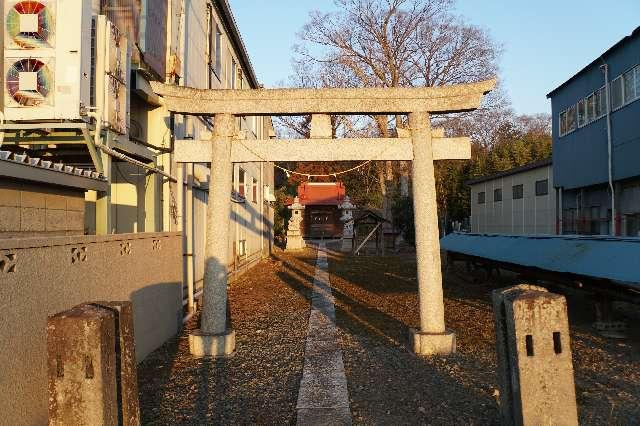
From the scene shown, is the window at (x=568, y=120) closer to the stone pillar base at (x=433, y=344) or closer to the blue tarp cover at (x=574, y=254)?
the blue tarp cover at (x=574, y=254)

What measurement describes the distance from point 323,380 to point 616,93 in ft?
48.2

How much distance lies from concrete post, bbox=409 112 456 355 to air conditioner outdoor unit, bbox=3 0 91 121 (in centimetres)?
402

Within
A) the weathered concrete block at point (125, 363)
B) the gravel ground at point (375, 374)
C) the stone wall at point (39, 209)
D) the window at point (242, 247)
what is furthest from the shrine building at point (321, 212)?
the weathered concrete block at point (125, 363)

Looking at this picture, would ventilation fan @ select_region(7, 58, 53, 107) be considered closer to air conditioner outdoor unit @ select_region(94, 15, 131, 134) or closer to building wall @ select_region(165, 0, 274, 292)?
air conditioner outdoor unit @ select_region(94, 15, 131, 134)

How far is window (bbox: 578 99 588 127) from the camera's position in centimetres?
1791

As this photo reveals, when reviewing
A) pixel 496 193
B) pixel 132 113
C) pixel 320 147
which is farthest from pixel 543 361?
pixel 496 193

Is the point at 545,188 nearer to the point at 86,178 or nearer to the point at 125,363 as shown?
the point at 86,178

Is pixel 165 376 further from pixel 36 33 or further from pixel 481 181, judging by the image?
pixel 481 181

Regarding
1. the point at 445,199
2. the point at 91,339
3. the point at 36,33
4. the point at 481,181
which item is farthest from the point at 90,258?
the point at 445,199

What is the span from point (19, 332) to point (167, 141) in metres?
5.51

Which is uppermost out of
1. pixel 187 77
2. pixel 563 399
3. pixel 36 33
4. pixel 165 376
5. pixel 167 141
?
pixel 187 77

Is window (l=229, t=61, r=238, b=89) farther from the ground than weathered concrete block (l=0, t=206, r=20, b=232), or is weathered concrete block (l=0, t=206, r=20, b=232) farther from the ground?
window (l=229, t=61, r=238, b=89)

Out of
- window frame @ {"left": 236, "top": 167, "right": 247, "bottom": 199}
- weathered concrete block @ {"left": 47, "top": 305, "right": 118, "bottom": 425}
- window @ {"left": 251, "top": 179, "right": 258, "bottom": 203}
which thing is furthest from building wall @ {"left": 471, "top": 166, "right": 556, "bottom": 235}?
weathered concrete block @ {"left": 47, "top": 305, "right": 118, "bottom": 425}

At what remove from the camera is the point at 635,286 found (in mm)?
6676
